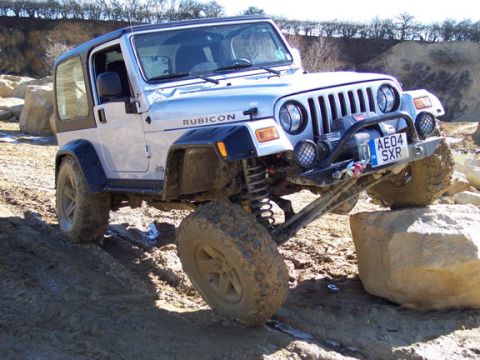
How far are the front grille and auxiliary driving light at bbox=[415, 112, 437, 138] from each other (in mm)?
359

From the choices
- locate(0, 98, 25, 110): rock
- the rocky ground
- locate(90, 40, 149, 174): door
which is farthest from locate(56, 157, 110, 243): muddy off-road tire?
locate(0, 98, 25, 110): rock

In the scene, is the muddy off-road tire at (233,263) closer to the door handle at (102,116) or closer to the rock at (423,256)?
the rock at (423,256)

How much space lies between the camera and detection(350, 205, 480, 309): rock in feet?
13.7

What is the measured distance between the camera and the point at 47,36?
40.5 metres

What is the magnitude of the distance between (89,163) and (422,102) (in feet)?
10.2

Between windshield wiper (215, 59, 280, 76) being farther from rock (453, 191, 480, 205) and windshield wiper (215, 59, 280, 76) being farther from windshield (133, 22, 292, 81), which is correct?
rock (453, 191, 480, 205)

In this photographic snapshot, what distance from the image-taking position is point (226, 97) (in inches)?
167

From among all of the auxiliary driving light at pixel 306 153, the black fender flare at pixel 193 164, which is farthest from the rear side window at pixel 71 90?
the auxiliary driving light at pixel 306 153

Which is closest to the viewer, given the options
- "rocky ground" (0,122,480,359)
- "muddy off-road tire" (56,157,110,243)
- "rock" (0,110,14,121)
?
"rocky ground" (0,122,480,359)

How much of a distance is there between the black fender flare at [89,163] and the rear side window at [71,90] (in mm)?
316

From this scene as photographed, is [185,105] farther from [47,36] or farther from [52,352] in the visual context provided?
[47,36]

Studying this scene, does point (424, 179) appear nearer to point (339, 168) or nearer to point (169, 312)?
point (339, 168)

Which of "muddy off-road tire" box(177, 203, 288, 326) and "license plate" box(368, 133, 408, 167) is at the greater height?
"license plate" box(368, 133, 408, 167)

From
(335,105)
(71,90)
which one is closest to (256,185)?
(335,105)
